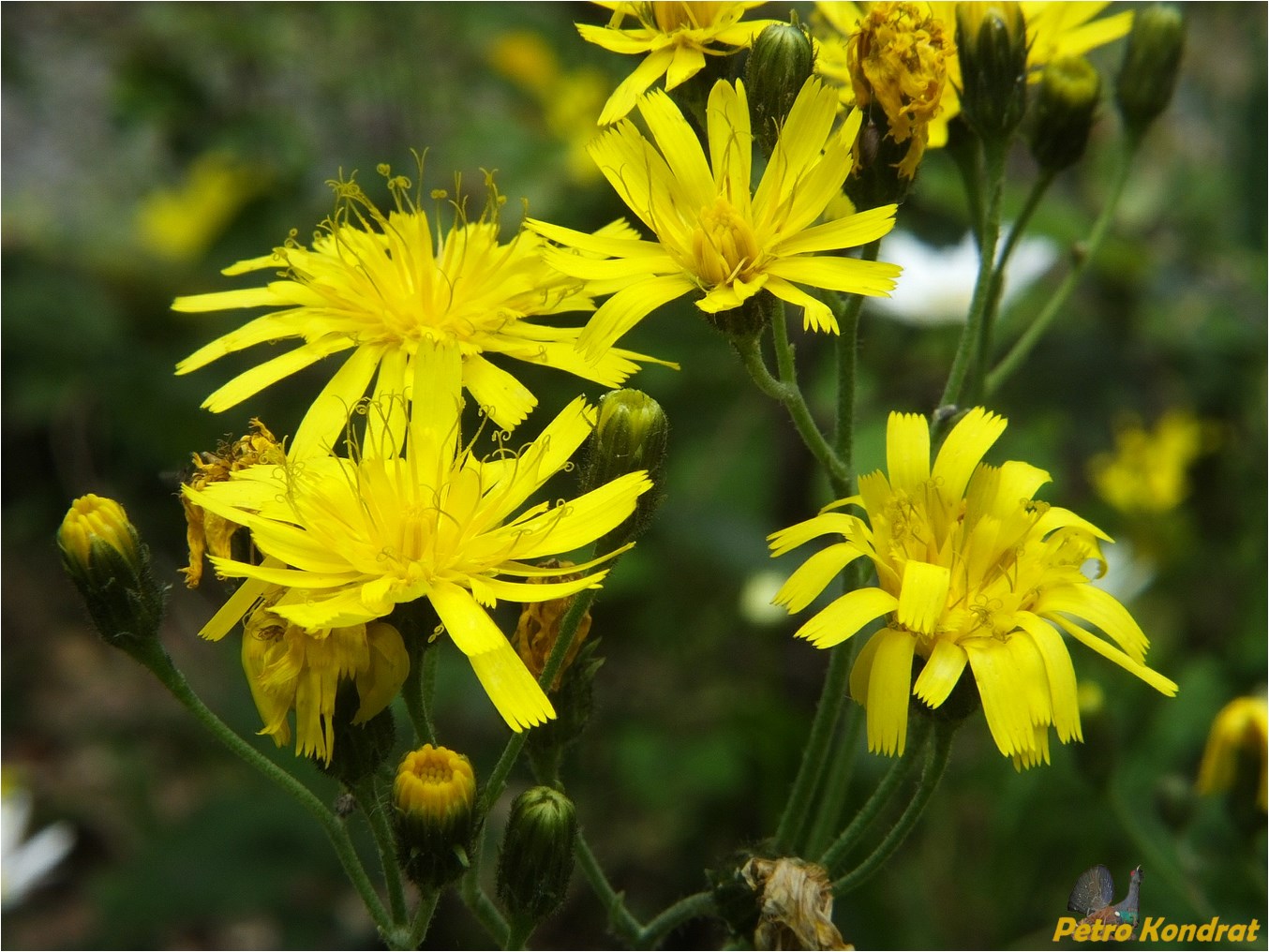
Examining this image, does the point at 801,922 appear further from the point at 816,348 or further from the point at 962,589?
the point at 816,348

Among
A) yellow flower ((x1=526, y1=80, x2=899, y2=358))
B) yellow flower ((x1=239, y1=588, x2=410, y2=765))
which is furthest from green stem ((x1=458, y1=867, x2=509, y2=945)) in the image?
yellow flower ((x1=526, y1=80, x2=899, y2=358))

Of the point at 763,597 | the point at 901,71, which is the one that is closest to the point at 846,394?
the point at 901,71

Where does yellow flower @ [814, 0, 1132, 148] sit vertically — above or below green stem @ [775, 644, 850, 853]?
above

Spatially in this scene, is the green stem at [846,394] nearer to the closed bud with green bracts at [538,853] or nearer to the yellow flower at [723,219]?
the yellow flower at [723,219]

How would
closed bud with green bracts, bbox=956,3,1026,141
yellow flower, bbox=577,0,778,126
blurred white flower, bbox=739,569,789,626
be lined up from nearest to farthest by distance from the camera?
yellow flower, bbox=577,0,778,126 < closed bud with green bracts, bbox=956,3,1026,141 < blurred white flower, bbox=739,569,789,626

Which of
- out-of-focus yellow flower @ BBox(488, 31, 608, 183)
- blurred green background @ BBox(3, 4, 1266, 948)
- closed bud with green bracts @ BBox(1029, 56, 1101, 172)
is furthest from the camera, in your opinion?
out-of-focus yellow flower @ BBox(488, 31, 608, 183)

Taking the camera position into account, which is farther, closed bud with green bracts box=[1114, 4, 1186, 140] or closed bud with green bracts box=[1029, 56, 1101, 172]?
closed bud with green bracts box=[1114, 4, 1186, 140]

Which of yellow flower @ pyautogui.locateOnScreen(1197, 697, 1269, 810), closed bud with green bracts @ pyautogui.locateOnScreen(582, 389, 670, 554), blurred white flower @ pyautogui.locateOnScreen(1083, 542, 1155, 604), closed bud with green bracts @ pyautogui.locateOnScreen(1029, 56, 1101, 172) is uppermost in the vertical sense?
closed bud with green bracts @ pyautogui.locateOnScreen(1029, 56, 1101, 172)

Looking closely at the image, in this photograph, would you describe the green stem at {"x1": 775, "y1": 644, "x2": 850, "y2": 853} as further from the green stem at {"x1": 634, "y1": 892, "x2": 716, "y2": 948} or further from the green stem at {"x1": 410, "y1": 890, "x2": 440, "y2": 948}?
the green stem at {"x1": 410, "y1": 890, "x2": 440, "y2": 948}
